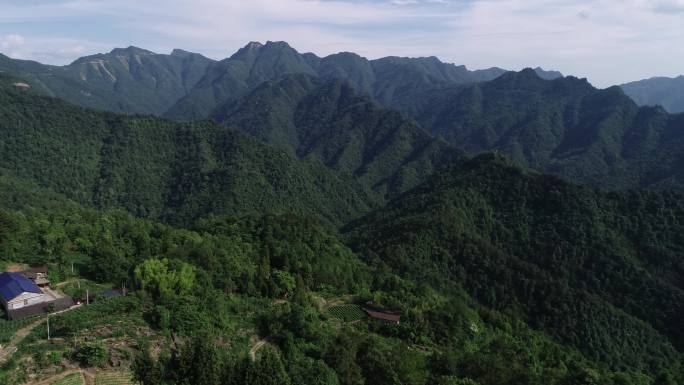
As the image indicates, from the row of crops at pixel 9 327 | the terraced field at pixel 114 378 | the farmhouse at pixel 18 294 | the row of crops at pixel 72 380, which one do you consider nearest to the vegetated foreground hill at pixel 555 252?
the farmhouse at pixel 18 294

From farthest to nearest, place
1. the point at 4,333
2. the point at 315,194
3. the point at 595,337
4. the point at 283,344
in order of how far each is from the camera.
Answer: the point at 315,194 → the point at 595,337 → the point at 283,344 → the point at 4,333

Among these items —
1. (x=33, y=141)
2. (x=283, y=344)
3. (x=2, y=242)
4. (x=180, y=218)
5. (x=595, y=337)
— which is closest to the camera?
(x=283, y=344)

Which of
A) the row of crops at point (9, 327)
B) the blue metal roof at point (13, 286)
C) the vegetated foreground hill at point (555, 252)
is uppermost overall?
the blue metal roof at point (13, 286)

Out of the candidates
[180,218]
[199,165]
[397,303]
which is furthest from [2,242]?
[199,165]

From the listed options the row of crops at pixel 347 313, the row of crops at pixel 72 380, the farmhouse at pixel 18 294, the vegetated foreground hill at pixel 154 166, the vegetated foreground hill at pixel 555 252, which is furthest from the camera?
the vegetated foreground hill at pixel 154 166

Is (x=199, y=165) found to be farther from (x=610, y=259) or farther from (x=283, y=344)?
(x=283, y=344)

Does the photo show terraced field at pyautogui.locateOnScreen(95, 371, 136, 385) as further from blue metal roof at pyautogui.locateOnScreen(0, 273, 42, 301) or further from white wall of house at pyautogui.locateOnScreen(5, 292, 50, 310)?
blue metal roof at pyautogui.locateOnScreen(0, 273, 42, 301)

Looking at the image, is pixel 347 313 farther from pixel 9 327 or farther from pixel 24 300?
pixel 9 327

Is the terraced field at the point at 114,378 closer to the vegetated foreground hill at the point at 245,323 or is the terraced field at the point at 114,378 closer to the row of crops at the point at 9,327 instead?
the vegetated foreground hill at the point at 245,323
